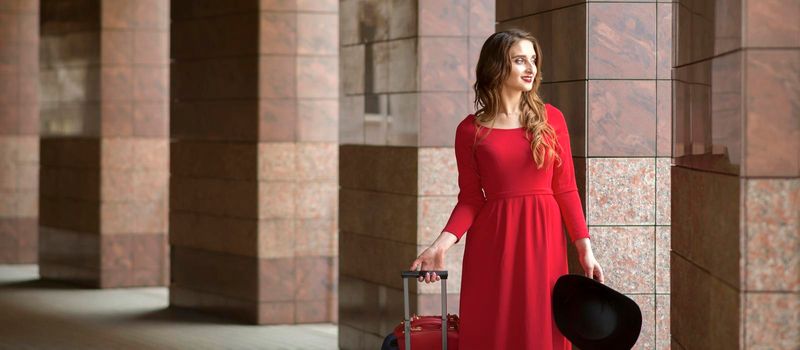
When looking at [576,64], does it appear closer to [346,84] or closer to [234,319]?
[346,84]

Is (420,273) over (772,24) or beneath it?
beneath

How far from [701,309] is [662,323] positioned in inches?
78.0

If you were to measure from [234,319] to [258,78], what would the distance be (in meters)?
2.29

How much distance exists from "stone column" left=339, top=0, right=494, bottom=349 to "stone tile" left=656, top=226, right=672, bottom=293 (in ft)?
7.29

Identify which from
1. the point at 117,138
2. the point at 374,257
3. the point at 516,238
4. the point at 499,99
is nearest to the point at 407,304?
the point at 516,238

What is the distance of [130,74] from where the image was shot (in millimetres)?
15156

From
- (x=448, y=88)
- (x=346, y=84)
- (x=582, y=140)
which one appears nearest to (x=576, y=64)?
(x=582, y=140)

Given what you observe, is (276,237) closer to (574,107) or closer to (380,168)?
(380,168)

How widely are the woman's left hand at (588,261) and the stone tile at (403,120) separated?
4.10 metres

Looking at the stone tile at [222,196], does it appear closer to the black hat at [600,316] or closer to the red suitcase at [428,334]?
the red suitcase at [428,334]

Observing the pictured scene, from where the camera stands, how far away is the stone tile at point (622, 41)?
22.3ft

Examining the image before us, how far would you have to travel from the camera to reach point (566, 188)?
4.99m

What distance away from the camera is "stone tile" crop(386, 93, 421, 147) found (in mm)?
9047

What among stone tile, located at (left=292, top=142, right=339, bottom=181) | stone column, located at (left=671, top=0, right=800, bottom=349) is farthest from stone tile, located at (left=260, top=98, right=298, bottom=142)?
stone column, located at (left=671, top=0, right=800, bottom=349)
